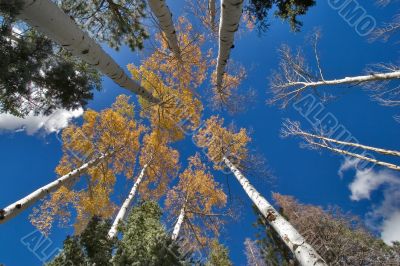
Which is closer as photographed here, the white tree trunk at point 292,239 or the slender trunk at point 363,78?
the white tree trunk at point 292,239

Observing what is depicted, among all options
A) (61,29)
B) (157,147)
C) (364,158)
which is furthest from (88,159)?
(364,158)

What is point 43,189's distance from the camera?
214 inches

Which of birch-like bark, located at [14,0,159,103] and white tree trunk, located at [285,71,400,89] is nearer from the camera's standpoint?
birch-like bark, located at [14,0,159,103]

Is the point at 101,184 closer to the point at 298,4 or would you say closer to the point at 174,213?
the point at 174,213

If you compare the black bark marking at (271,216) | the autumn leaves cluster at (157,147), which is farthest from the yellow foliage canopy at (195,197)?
the black bark marking at (271,216)

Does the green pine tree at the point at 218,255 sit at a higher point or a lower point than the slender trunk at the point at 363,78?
lower

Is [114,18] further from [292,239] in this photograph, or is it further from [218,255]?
[218,255]

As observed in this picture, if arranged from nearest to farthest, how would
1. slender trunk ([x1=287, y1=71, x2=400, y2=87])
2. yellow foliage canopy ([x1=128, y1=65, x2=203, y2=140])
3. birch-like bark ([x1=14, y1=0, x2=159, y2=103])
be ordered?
birch-like bark ([x1=14, y1=0, x2=159, y2=103])
slender trunk ([x1=287, y1=71, x2=400, y2=87])
yellow foliage canopy ([x1=128, y1=65, x2=203, y2=140])

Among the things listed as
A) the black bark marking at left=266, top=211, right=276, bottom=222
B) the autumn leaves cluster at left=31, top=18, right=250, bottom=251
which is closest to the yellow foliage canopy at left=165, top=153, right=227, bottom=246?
the autumn leaves cluster at left=31, top=18, right=250, bottom=251

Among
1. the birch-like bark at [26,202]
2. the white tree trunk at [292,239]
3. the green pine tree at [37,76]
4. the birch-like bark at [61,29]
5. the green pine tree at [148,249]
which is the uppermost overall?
the white tree trunk at [292,239]

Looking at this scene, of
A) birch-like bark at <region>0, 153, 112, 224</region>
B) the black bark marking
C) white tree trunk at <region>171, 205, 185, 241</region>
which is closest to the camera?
birch-like bark at <region>0, 153, 112, 224</region>

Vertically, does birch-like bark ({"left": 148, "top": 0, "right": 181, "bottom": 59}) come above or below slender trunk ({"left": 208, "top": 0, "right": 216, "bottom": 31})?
below

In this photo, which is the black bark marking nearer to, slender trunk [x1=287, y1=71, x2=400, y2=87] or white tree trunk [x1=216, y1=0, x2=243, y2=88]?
white tree trunk [x1=216, y1=0, x2=243, y2=88]

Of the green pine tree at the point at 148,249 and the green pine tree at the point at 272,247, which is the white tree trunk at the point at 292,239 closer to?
the green pine tree at the point at 148,249
